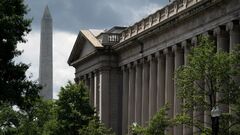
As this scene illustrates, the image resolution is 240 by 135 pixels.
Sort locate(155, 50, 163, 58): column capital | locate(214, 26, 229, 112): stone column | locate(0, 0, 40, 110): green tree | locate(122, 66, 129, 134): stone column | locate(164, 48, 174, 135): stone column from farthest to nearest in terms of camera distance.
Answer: locate(122, 66, 129, 134): stone column, locate(155, 50, 163, 58): column capital, locate(164, 48, 174, 135): stone column, locate(214, 26, 229, 112): stone column, locate(0, 0, 40, 110): green tree

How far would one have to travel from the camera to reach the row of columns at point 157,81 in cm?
6194

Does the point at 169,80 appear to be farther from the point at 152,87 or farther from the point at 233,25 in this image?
the point at 233,25

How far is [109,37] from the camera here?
97000 mm

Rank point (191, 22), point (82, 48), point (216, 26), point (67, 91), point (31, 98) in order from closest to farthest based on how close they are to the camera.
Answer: point (31, 98)
point (216, 26)
point (191, 22)
point (67, 91)
point (82, 48)

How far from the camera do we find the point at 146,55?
273 feet

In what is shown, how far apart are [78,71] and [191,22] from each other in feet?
155

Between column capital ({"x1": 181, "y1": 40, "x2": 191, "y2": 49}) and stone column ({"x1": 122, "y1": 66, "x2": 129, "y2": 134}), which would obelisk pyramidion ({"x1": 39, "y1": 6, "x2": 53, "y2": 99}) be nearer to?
stone column ({"x1": 122, "y1": 66, "x2": 129, "y2": 134})

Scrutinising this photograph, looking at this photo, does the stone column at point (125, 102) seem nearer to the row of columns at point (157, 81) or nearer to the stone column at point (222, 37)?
the row of columns at point (157, 81)

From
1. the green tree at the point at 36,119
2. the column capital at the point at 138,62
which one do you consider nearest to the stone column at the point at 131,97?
the column capital at the point at 138,62

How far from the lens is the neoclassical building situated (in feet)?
205

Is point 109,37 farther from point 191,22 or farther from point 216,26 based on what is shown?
point 216,26

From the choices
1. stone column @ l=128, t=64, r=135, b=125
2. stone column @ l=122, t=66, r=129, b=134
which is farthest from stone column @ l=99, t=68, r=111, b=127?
stone column @ l=128, t=64, r=135, b=125

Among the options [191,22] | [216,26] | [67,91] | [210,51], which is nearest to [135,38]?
[67,91]

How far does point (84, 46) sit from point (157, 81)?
92.6ft
